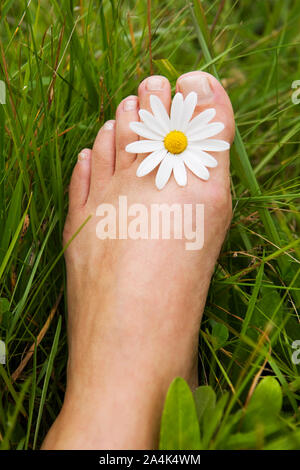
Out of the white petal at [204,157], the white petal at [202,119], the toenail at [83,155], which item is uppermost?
the white petal at [202,119]

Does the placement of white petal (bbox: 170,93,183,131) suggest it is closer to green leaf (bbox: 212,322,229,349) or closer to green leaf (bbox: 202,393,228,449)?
green leaf (bbox: 212,322,229,349)

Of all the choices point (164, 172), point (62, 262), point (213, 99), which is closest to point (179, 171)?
point (164, 172)

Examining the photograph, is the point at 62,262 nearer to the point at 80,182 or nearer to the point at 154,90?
the point at 80,182

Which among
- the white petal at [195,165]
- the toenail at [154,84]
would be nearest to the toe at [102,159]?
the toenail at [154,84]

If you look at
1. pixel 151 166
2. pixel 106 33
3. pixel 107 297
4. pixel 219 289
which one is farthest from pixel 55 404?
pixel 106 33


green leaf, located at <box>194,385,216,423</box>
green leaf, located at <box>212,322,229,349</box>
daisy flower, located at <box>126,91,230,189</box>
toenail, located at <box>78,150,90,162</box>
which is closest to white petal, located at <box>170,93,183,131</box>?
daisy flower, located at <box>126,91,230,189</box>

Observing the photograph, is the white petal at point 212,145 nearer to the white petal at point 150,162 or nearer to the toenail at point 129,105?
the white petal at point 150,162
